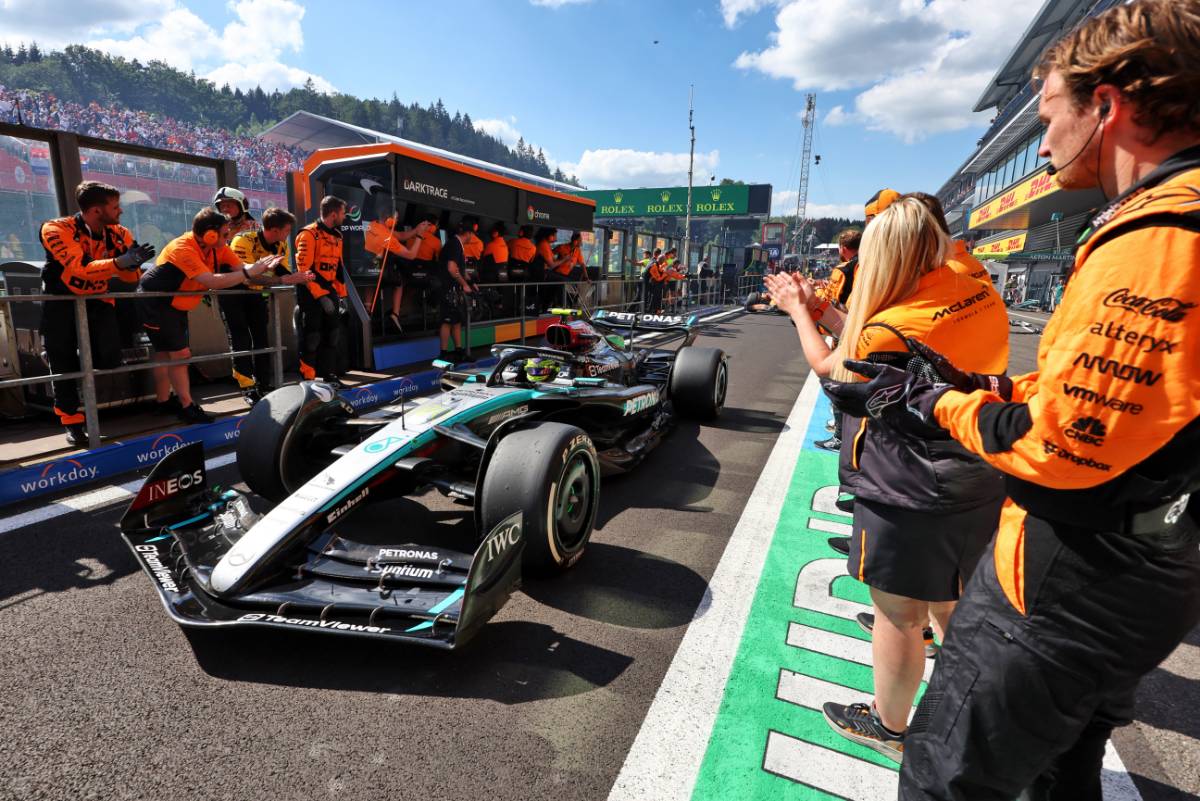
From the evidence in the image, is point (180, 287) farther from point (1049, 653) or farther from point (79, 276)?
point (1049, 653)

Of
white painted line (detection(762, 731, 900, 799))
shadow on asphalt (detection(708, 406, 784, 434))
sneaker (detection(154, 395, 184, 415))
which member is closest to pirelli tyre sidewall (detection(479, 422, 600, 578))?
white painted line (detection(762, 731, 900, 799))

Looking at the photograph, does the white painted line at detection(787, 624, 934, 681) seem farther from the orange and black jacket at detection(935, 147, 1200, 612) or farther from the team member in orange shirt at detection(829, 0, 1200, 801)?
the orange and black jacket at detection(935, 147, 1200, 612)

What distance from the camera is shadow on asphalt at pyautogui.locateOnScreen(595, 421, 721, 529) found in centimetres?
407

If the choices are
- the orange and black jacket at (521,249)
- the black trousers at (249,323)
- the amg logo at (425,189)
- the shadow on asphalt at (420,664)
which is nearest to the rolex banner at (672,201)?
the orange and black jacket at (521,249)

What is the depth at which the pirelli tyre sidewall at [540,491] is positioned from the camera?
9.27 feet

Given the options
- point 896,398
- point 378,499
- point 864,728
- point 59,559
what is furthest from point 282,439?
point 896,398

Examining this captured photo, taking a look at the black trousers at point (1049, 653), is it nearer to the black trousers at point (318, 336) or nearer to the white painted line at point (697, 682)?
the white painted line at point (697, 682)

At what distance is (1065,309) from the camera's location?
1.02 meters

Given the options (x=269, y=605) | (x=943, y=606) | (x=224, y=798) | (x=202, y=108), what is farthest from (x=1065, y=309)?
(x=202, y=108)

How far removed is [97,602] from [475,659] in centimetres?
174

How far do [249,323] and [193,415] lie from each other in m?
1.14

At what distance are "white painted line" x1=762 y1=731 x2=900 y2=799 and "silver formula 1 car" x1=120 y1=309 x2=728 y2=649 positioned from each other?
3.63 feet

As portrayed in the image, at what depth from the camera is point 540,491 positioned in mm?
2812

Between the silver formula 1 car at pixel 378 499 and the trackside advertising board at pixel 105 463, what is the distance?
71 cm
